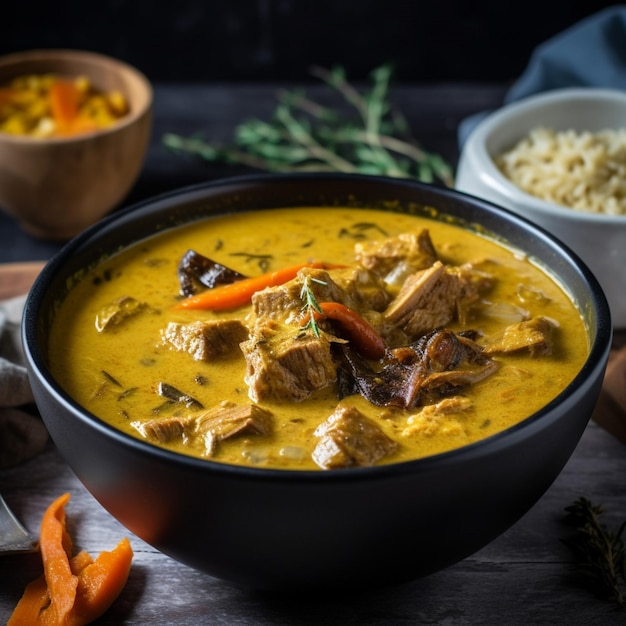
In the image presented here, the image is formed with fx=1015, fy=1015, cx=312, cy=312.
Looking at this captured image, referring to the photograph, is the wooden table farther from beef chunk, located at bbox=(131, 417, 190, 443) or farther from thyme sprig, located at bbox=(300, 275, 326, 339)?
thyme sprig, located at bbox=(300, 275, 326, 339)

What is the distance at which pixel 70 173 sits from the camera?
471 cm

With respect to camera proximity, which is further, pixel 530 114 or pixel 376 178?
pixel 530 114

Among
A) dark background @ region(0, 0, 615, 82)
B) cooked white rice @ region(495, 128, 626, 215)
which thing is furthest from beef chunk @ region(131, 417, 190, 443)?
dark background @ region(0, 0, 615, 82)

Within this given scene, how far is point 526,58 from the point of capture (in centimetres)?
671

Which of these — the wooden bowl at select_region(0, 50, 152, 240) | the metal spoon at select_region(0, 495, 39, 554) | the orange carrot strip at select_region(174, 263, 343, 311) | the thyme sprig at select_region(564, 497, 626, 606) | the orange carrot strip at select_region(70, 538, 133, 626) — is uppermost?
the orange carrot strip at select_region(174, 263, 343, 311)

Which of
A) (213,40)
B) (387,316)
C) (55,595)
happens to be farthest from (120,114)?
(55,595)

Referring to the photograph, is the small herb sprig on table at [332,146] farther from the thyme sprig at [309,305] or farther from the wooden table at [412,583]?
the thyme sprig at [309,305]

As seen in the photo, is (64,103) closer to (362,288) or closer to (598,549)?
(362,288)

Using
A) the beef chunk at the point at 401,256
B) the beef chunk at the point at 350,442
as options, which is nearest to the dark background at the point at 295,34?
the beef chunk at the point at 401,256

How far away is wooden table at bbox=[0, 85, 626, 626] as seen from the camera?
2607mm

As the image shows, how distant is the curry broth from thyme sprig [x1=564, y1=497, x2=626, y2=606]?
0.44 metres

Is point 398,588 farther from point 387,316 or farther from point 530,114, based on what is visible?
point 530,114

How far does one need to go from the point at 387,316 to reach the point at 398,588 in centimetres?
75

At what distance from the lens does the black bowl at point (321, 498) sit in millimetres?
2166
